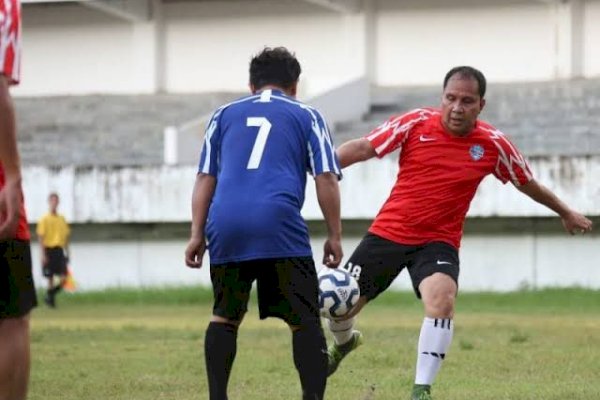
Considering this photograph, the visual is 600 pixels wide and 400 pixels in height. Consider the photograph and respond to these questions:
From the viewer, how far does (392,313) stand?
25562mm

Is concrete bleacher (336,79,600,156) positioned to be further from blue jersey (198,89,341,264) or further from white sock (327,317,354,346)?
blue jersey (198,89,341,264)

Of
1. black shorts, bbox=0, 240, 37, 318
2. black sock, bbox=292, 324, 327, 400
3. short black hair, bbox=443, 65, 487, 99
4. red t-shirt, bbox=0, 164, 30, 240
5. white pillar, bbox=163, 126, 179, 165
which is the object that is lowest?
white pillar, bbox=163, 126, 179, 165

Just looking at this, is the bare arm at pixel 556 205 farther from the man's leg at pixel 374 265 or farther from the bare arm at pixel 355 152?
the bare arm at pixel 355 152

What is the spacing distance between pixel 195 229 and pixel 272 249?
434mm

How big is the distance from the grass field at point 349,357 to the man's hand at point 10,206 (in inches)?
194

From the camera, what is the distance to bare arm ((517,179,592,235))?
11.5m

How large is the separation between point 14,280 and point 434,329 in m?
4.26

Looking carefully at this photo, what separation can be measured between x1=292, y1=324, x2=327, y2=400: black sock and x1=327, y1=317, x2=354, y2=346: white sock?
2.46m

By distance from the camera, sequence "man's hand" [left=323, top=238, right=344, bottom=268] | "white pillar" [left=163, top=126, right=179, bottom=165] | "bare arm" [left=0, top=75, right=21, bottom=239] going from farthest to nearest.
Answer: "white pillar" [left=163, top=126, right=179, bottom=165]
"man's hand" [left=323, top=238, right=344, bottom=268]
"bare arm" [left=0, top=75, right=21, bottom=239]

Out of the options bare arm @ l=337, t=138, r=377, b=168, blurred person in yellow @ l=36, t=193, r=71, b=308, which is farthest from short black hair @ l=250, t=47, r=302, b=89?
blurred person in yellow @ l=36, t=193, r=71, b=308

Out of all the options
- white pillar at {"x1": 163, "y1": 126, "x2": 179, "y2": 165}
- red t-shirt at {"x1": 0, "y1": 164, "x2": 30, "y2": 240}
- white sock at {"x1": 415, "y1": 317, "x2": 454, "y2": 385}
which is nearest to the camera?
red t-shirt at {"x1": 0, "y1": 164, "x2": 30, "y2": 240}

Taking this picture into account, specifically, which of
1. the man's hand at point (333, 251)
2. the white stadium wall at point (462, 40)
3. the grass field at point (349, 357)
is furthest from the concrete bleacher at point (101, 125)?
the man's hand at point (333, 251)

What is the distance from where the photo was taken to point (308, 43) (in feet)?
136

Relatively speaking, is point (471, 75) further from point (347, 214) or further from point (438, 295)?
point (347, 214)
